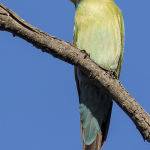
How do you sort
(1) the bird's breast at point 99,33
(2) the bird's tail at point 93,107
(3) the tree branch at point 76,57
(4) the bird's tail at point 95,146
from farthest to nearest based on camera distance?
1. (1) the bird's breast at point 99,33
2. (2) the bird's tail at point 93,107
3. (4) the bird's tail at point 95,146
4. (3) the tree branch at point 76,57

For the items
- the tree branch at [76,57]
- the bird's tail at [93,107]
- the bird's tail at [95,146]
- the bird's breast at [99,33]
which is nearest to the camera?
the tree branch at [76,57]

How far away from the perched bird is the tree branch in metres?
0.94

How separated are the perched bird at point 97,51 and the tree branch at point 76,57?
942 millimetres

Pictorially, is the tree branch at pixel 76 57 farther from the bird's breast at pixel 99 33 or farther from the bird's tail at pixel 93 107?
the bird's breast at pixel 99 33

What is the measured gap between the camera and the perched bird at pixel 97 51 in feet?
15.6

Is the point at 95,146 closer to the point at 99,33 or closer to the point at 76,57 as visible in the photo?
the point at 76,57

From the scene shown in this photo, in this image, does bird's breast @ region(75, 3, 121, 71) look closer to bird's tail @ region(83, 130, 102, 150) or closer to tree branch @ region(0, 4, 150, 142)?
bird's tail @ region(83, 130, 102, 150)

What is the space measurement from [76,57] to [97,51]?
1.64 m

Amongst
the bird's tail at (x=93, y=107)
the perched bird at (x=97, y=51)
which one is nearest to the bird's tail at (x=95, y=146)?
the perched bird at (x=97, y=51)

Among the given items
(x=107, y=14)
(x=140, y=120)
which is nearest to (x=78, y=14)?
(x=107, y=14)

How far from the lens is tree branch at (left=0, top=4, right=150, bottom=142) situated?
337 cm

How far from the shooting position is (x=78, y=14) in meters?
5.45

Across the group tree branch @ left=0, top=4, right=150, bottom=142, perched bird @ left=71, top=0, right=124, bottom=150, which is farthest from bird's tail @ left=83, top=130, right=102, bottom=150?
tree branch @ left=0, top=4, right=150, bottom=142

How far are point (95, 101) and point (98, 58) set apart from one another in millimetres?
574
